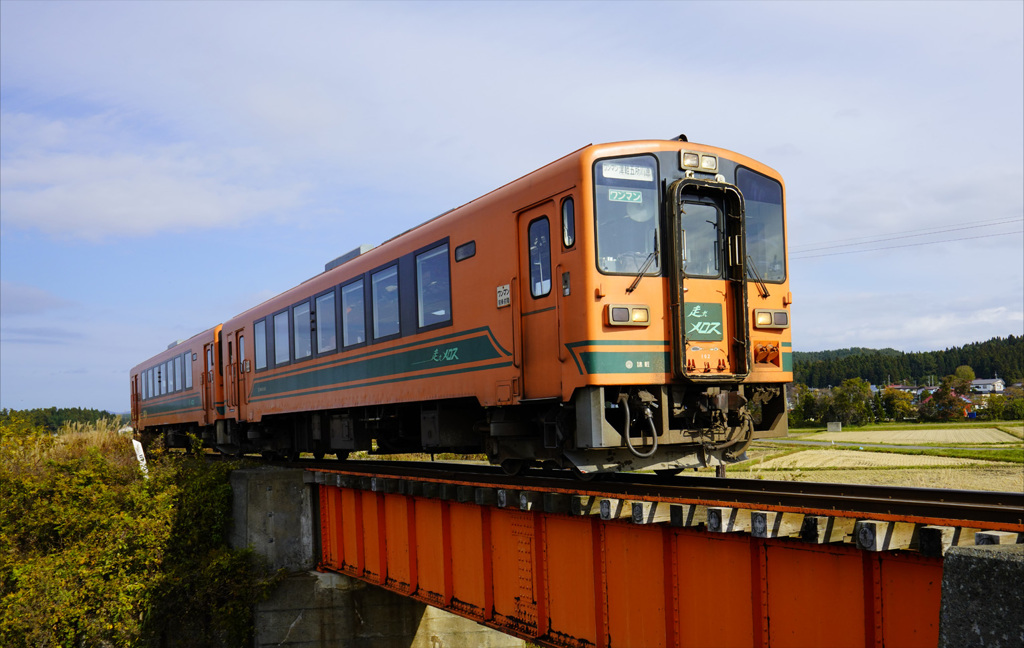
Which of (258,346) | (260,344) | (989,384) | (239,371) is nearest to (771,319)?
(260,344)

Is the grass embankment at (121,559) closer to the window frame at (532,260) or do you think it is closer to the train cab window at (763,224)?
the window frame at (532,260)

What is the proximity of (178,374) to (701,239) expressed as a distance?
20.2 metres

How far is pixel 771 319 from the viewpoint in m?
9.12

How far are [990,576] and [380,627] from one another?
15531 mm

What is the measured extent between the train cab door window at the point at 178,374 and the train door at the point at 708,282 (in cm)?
1945

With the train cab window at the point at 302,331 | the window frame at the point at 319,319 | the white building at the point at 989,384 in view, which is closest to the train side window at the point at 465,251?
the window frame at the point at 319,319

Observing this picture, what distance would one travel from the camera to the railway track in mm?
5617

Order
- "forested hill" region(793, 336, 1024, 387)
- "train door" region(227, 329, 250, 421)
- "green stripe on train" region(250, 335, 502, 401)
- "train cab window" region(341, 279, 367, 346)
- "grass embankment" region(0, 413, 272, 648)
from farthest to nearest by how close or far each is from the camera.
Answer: "forested hill" region(793, 336, 1024, 387) → "train door" region(227, 329, 250, 421) → "grass embankment" region(0, 413, 272, 648) → "train cab window" region(341, 279, 367, 346) → "green stripe on train" region(250, 335, 502, 401)

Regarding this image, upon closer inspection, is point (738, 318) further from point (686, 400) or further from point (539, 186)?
point (539, 186)

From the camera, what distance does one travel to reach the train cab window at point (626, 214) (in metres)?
8.21

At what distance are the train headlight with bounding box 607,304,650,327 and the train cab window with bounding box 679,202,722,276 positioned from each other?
2.24 ft

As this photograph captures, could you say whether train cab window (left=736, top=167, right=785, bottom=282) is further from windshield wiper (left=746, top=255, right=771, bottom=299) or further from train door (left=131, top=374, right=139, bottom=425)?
train door (left=131, top=374, right=139, bottom=425)

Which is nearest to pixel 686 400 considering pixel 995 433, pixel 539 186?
pixel 539 186

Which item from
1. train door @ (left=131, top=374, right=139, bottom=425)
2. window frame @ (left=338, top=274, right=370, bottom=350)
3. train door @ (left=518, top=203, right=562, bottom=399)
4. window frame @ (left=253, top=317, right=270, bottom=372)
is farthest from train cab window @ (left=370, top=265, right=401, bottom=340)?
train door @ (left=131, top=374, right=139, bottom=425)
